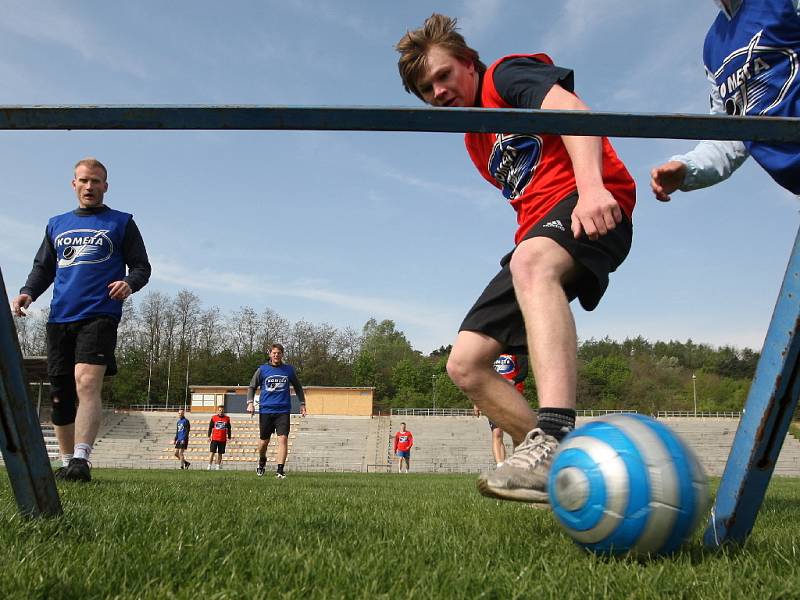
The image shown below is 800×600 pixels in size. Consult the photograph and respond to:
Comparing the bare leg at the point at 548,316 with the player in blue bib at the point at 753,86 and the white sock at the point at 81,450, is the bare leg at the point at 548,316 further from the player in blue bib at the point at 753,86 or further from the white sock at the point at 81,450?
the white sock at the point at 81,450

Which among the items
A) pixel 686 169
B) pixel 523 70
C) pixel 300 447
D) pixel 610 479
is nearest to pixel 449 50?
pixel 523 70

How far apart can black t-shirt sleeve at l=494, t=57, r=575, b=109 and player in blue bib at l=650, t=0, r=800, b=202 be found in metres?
0.60

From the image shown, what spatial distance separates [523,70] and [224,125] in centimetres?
173

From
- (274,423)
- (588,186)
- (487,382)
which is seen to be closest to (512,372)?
(274,423)

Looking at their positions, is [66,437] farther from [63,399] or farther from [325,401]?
[325,401]

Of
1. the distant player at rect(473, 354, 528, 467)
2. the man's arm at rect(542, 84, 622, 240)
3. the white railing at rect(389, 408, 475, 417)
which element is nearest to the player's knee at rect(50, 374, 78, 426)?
the man's arm at rect(542, 84, 622, 240)

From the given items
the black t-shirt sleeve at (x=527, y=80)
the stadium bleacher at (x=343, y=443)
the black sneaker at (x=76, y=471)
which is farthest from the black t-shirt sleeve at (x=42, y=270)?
the stadium bleacher at (x=343, y=443)

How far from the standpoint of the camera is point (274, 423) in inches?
510

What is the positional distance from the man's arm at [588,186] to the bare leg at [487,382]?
837mm

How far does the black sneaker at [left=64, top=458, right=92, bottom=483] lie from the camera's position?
212 inches

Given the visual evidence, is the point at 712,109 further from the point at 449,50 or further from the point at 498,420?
the point at 498,420

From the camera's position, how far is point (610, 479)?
202cm

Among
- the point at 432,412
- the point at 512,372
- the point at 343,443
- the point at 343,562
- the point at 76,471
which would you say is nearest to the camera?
the point at 343,562

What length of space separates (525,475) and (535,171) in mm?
1627
